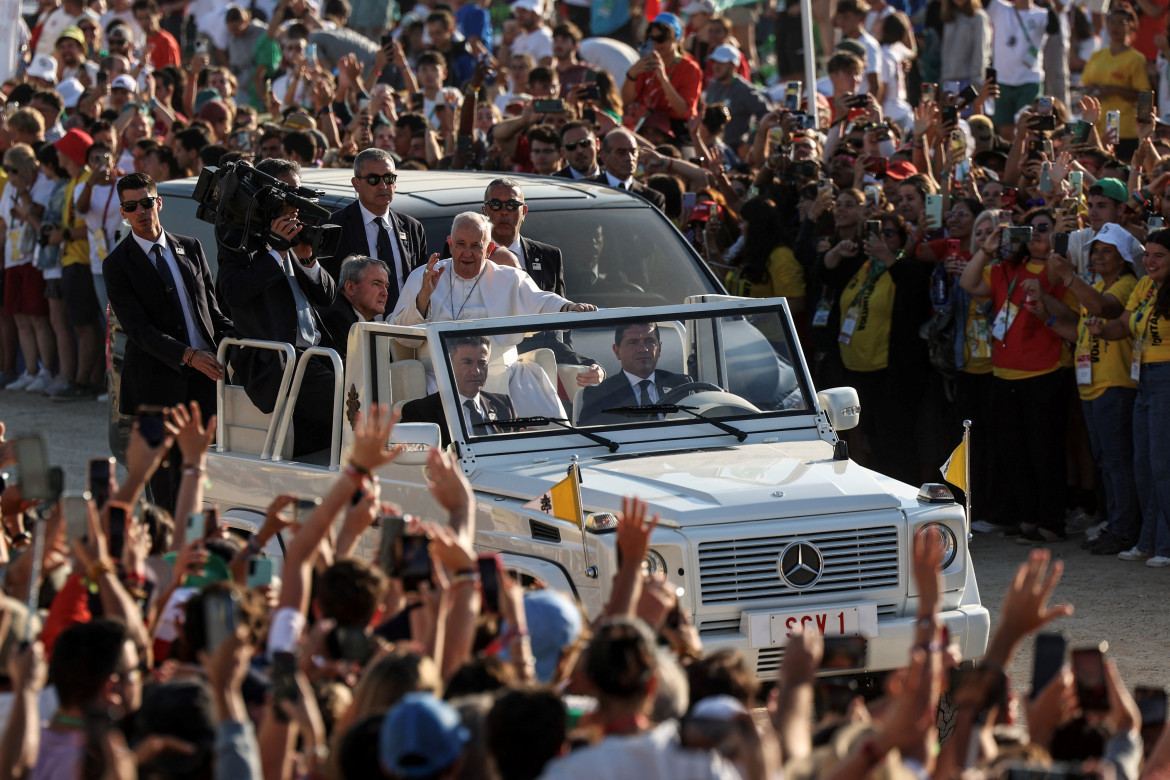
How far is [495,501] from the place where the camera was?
7.03 metres

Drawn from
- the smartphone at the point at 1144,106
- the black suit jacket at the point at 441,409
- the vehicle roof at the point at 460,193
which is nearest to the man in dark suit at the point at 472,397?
the black suit jacket at the point at 441,409

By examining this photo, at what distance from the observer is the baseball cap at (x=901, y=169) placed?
38.5 feet

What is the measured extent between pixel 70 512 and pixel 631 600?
163 centimetres

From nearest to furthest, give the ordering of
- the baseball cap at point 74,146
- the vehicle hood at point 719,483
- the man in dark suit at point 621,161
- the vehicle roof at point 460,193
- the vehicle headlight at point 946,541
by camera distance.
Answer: the vehicle hood at point 719,483 → the vehicle headlight at point 946,541 → the vehicle roof at point 460,193 → the man in dark suit at point 621,161 → the baseball cap at point 74,146

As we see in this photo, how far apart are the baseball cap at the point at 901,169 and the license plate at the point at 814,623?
5664 millimetres

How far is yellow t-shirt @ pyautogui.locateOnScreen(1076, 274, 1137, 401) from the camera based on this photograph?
9.70 m

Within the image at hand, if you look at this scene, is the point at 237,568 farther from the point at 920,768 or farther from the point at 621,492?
the point at 920,768

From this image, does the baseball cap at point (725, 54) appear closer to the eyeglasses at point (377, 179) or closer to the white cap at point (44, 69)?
the eyeglasses at point (377, 179)

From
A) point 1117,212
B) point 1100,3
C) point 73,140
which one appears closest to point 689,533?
point 1117,212

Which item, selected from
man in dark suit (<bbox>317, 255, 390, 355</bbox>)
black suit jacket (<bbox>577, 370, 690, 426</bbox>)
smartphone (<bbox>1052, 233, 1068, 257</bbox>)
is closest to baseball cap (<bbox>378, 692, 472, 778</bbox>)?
black suit jacket (<bbox>577, 370, 690, 426</bbox>)

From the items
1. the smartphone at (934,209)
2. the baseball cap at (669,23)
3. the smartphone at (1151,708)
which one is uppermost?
the baseball cap at (669,23)

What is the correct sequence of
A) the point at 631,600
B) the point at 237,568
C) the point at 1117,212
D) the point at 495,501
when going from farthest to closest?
the point at 1117,212 → the point at 495,501 → the point at 237,568 → the point at 631,600

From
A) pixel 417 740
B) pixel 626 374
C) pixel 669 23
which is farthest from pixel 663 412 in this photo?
pixel 669 23

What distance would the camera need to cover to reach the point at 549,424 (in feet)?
24.4
